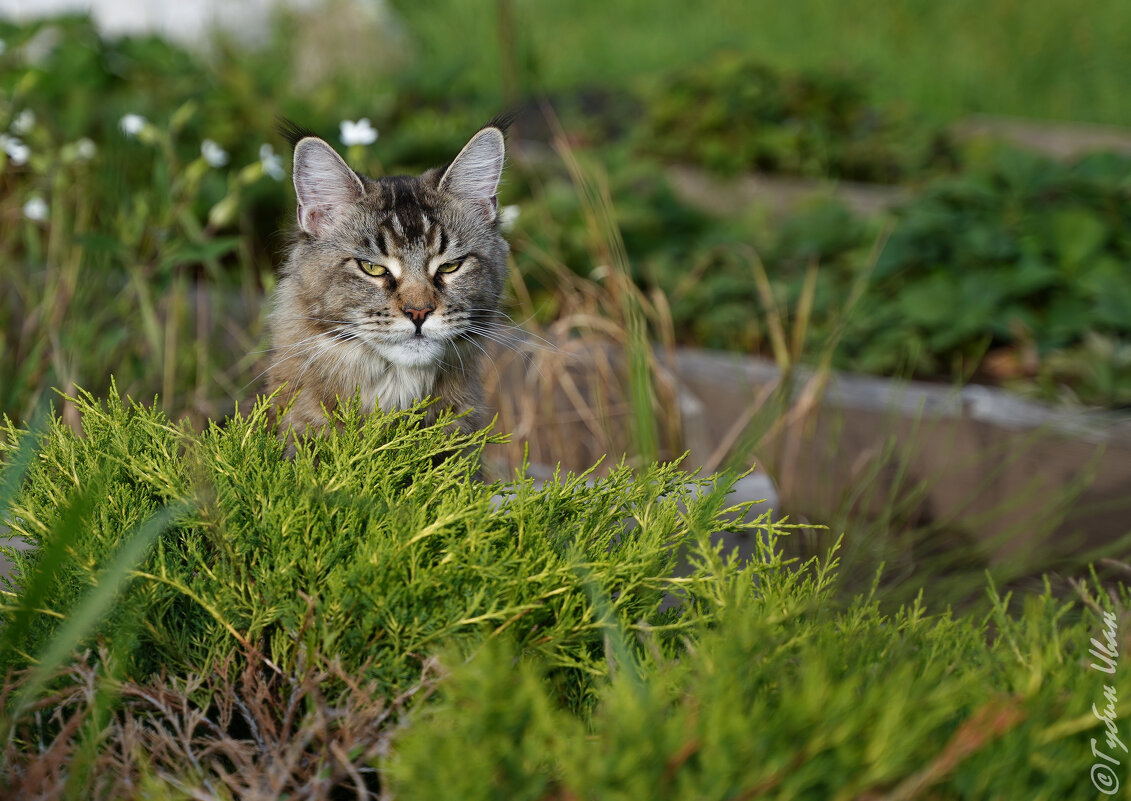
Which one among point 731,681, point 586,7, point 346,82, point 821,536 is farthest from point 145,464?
point 586,7

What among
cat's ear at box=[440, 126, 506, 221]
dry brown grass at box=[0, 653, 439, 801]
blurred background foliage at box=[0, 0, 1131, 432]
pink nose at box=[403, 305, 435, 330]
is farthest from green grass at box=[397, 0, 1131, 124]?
dry brown grass at box=[0, 653, 439, 801]

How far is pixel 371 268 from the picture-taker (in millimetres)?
2514

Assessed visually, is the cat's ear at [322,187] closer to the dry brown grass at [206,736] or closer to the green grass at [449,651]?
the green grass at [449,651]

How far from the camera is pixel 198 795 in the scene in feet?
4.26

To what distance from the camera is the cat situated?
2416 millimetres

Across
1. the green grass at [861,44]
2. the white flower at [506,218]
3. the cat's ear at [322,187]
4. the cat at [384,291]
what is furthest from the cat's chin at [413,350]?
the green grass at [861,44]

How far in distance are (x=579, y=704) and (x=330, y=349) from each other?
3.81 feet

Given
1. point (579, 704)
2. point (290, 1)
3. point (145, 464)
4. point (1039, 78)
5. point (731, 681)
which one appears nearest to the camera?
point (731, 681)

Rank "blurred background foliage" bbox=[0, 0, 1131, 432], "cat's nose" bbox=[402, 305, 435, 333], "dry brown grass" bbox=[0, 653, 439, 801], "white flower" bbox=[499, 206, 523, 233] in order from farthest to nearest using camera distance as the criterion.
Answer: "blurred background foliage" bbox=[0, 0, 1131, 432] → "white flower" bbox=[499, 206, 523, 233] → "cat's nose" bbox=[402, 305, 435, 333] → "dry brown grass" bbox=[0, 653, 439, 801]

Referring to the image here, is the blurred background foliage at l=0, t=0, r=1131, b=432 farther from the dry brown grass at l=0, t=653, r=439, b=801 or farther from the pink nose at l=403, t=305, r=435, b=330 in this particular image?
the dry brown grass at l=0, t=653, r=439, b=801

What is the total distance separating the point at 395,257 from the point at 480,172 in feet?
1.15

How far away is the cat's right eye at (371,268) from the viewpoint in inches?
98.6

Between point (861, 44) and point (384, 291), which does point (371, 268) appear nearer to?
point (384, 291)

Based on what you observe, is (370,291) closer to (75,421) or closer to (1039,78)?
(75,421)
